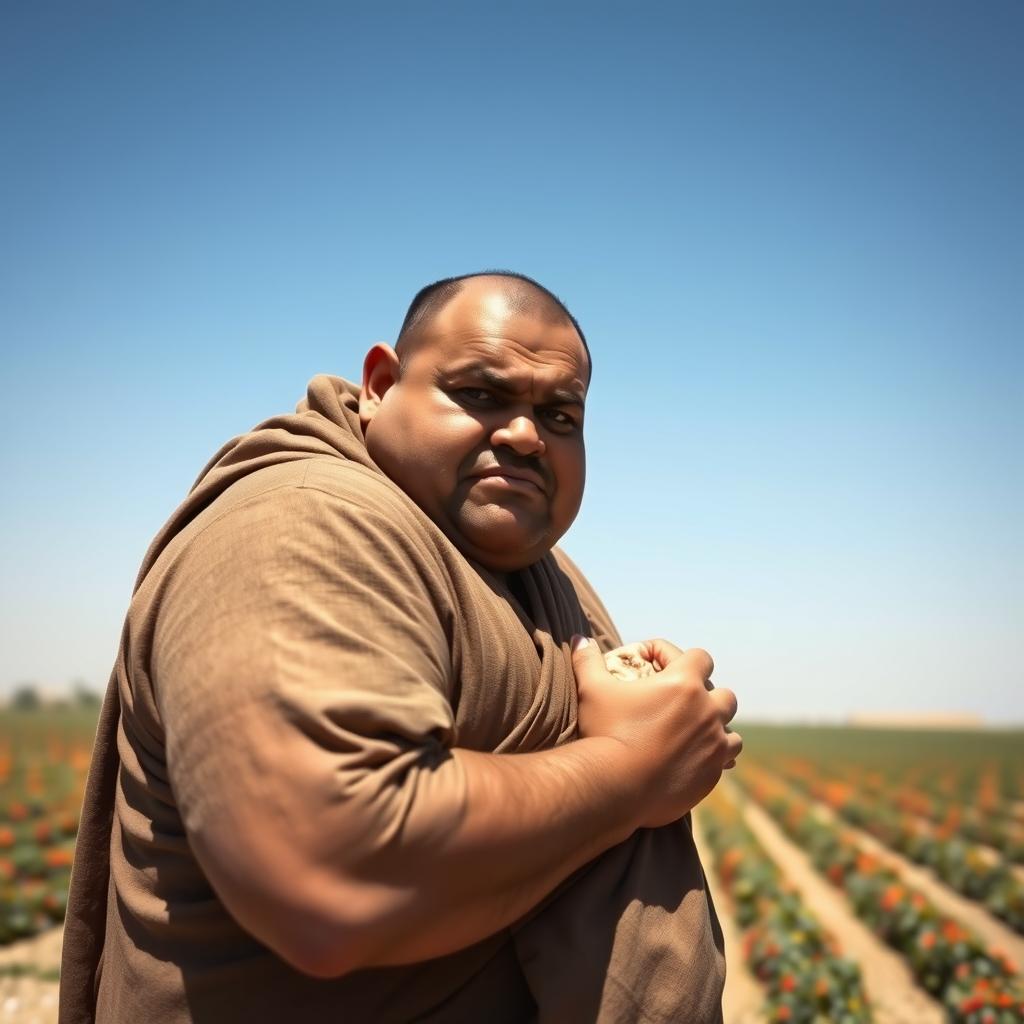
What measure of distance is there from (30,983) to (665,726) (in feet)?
24.3

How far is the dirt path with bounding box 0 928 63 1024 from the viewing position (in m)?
6.72

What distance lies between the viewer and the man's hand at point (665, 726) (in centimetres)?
186

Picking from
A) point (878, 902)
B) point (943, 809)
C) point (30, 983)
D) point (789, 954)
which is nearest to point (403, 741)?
point (30, 983)

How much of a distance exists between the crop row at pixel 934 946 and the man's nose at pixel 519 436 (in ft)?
23.5

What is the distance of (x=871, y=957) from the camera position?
9.58 metres

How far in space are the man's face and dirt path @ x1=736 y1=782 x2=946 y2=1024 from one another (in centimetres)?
757

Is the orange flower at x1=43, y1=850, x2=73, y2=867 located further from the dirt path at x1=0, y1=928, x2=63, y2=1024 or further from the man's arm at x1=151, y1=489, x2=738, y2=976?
the man's arm at x1=151, y1=489, x2=738, y2=976

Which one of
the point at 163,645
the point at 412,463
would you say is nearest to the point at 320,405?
the point at 412,463

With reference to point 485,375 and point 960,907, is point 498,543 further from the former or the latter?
point 960,907

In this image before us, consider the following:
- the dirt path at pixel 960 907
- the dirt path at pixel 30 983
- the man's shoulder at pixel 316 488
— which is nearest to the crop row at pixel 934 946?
the dirt path at pixel 960 907

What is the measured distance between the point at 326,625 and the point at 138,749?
68 centimetres

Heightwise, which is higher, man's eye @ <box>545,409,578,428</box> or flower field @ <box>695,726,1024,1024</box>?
man's eye @ <box>545,409,578,428</box>

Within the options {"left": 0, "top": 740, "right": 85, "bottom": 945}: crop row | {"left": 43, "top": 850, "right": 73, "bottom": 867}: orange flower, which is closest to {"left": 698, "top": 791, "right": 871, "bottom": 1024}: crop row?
{"left": 0, "top": 740, "right": 85, "bottom": 945}: crop row

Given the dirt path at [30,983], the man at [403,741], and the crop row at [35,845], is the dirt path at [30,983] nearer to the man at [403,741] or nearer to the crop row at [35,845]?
the crop row at [35,845]
